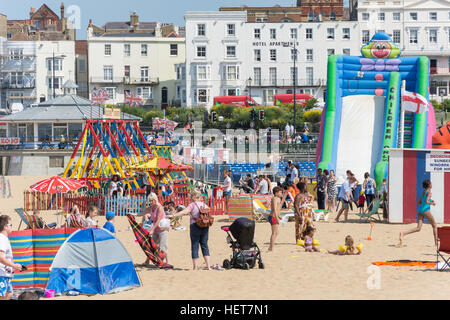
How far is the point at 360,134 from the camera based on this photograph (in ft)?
92.2

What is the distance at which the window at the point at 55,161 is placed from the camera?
44344 mm

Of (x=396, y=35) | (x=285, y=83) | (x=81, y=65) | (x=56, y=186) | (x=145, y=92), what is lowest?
(x=56, y=186)

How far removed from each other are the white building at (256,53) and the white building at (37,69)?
12326 millimetres

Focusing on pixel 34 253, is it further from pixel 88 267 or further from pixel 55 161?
pixel 55 161

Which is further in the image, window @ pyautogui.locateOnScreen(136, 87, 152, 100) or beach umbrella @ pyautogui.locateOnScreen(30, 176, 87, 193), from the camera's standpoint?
window @ pyautogui.locateOnScreen(136, 87, 152, 100)

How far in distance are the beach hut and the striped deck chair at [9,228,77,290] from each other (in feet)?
1.52

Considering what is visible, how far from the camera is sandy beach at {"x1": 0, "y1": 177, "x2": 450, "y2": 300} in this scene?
11.4 meters

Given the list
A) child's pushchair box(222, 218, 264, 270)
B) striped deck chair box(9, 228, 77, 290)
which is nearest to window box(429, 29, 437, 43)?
child's pushchair box(222, 218, 264, 270)

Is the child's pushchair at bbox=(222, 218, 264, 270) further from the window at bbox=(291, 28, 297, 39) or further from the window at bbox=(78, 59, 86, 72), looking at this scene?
the window at bbox=(78, 59, 86, 72)

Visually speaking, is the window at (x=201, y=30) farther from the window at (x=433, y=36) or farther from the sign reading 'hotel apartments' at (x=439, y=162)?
the sign reading 'hotel apartments' at (x=439, y=162)

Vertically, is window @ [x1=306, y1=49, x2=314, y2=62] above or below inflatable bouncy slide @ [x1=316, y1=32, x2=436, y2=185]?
above

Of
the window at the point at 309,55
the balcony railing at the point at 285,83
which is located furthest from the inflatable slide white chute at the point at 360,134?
the window at the point at 309,55

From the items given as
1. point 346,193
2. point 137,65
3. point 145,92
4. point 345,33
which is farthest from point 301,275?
point 137,65

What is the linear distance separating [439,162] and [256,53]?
168 feet
